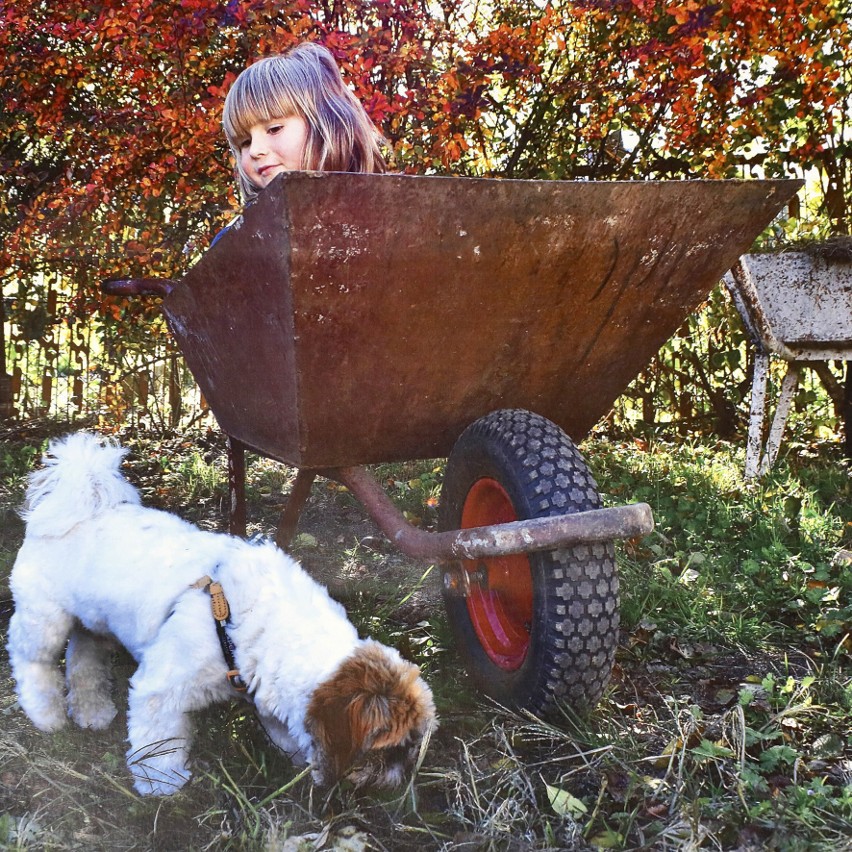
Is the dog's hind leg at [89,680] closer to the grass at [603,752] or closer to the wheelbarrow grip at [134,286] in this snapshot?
the grass at [603,752]

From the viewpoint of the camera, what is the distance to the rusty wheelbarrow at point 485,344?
173 cm

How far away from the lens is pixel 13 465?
4824 millimetres

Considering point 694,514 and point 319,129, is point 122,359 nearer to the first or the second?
point 319,129

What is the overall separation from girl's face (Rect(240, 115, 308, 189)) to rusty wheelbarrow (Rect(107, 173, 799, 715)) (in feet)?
1.70

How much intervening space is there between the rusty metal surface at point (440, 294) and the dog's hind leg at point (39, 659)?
0.77 m

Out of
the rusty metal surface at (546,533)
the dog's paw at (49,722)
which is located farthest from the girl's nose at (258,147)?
the dog's paw at (49,722)

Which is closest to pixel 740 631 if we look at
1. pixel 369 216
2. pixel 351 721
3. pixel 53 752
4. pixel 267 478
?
pixel 351 721

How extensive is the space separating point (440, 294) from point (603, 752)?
115cm

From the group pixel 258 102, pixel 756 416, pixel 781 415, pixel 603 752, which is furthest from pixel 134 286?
pixel 781 415

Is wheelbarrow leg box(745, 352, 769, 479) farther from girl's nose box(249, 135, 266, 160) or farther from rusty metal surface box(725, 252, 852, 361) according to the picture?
girl's nose box(249, 135, 266, 160)

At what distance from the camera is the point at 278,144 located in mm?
2658

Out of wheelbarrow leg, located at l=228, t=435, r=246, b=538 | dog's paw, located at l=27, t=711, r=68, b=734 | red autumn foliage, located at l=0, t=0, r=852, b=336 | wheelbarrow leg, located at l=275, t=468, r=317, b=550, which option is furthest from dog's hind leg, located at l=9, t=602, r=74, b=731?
red autumn foliage, located at l=0, t=0, r=852, b=336

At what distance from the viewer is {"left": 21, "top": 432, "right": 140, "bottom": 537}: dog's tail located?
2.14 m

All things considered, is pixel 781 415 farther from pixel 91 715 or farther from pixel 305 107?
pixel 91 715
